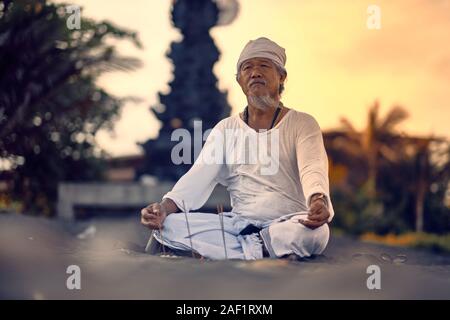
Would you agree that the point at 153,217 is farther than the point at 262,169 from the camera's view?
No

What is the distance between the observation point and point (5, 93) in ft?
28.9

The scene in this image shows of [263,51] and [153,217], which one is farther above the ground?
[263,51]

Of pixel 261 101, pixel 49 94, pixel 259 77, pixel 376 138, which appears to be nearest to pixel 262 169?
pixel 261 101

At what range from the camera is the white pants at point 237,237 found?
4.28 meters

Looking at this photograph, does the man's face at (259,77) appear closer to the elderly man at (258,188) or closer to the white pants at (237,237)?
the elderly man at (258,188)

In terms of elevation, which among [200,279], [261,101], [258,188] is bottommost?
[200,279]

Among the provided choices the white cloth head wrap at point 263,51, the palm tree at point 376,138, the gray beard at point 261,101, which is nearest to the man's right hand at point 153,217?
the gray beard at point 261,101

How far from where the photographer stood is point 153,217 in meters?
4.48

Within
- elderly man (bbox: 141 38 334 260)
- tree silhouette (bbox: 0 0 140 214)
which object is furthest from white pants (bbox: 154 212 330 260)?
tree silhouette (bbox: 0 0 140 214)

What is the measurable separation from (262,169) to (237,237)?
0.46 m

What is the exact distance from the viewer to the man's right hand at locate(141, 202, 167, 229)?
4.46 m

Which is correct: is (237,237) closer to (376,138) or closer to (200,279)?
(200,279)
